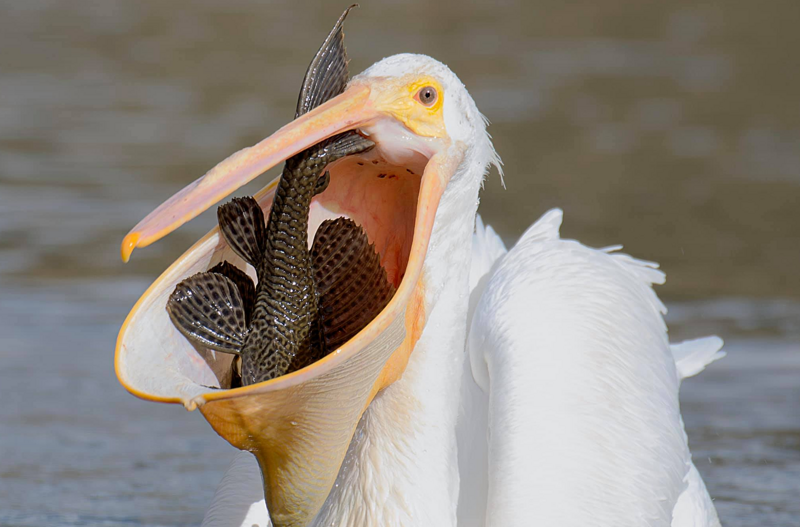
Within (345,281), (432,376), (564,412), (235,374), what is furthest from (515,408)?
(235,374)

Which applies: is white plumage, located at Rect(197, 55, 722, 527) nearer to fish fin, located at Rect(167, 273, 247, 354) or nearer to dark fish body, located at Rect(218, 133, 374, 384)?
dark fish body, located at Rect(218, 133, 374, 384)

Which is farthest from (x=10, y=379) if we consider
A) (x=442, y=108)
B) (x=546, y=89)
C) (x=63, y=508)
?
(x=546, y=89)

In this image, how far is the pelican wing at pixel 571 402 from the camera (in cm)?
304

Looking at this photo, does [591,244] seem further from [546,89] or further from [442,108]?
[442,108]

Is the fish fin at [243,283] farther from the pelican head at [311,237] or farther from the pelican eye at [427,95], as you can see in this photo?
the pelican eye at [427,95]

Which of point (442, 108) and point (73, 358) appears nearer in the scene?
point (442, 108)

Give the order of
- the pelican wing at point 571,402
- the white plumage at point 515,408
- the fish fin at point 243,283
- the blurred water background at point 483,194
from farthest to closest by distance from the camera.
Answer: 1. the blurred water background at point 483,194
2. the pelican wing at point 571,402
3. the white plumage at point 515,408
4. the fish fin at point 243,283

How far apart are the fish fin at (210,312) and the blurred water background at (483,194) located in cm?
186

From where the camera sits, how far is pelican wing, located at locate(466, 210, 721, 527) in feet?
9.96

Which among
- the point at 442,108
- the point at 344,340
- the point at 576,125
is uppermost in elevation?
the point at 442,108

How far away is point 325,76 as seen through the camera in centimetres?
273

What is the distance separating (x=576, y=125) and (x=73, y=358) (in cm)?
564

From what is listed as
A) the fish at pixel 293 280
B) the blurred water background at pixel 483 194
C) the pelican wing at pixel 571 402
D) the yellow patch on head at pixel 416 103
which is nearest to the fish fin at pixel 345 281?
the fish at pixel 293 280

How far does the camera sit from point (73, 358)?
230 inches
